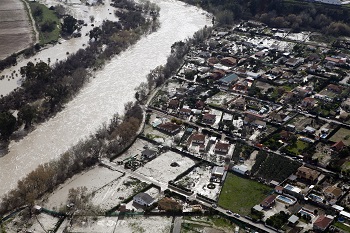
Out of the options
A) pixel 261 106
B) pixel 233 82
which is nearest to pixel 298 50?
pixel 233 82

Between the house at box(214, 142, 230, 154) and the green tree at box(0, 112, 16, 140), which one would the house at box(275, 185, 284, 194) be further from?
the green tree at box(0, 112, 16, 140)

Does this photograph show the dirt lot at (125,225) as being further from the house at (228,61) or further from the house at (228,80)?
the house at (228,61)

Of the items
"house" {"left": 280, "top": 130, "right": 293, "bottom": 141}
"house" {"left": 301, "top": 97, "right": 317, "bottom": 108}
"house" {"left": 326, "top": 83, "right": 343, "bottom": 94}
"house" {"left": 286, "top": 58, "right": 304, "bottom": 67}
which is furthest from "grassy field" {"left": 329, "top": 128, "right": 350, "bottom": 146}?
"house" {"left": 286, "top": 58, "right": 304, "bottom": 67}

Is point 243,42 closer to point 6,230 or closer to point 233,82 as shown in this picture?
point 233,82

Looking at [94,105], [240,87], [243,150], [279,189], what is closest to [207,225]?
[279,189]

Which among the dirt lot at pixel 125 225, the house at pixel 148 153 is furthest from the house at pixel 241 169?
the dirt lot at pixel 125 225

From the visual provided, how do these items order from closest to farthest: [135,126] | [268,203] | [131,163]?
[268,203] < [131,163] < [135,126]
